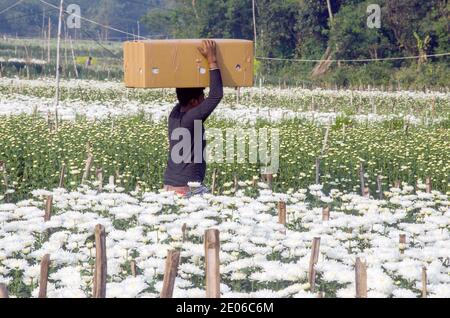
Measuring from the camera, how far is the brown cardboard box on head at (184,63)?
6.54m

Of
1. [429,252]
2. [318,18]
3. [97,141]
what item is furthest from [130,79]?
[318,18]

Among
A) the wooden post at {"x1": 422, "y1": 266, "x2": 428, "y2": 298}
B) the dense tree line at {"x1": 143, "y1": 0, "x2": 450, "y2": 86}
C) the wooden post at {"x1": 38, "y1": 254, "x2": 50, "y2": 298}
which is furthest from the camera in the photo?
the dense tree line at {"x1": 143, "y1": 0, "x2": 450, "y2": 86}

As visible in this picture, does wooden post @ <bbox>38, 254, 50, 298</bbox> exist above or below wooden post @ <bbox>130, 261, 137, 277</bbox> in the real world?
above

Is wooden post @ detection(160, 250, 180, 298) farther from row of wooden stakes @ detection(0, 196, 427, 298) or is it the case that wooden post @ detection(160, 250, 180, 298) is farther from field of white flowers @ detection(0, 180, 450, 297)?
field of white flowers @ detection(0, 180, 450, 297)

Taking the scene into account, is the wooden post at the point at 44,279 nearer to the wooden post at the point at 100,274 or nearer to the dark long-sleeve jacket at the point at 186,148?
the wooden post at the point at 100,274

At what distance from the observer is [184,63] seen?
21.6 ft

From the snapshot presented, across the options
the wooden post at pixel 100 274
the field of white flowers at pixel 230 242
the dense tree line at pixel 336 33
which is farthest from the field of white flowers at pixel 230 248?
the dense tree line at pixel 336 33

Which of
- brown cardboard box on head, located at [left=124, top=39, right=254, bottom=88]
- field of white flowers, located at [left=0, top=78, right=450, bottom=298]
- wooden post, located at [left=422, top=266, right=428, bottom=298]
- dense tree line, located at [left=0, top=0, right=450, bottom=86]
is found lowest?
dense tree line, located at [left=0, top=0, right=450, bottom=86]

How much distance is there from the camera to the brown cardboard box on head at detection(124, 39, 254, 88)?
6543 millimetres

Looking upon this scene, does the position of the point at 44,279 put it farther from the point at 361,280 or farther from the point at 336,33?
the point at 336,33

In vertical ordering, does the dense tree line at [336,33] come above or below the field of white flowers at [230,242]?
below

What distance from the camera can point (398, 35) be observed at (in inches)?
1780

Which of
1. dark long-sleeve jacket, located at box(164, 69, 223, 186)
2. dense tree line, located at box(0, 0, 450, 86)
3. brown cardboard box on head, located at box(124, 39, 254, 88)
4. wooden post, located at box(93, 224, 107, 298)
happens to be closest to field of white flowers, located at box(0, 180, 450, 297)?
wooden post, located at box(93, 224, 107, 298)
